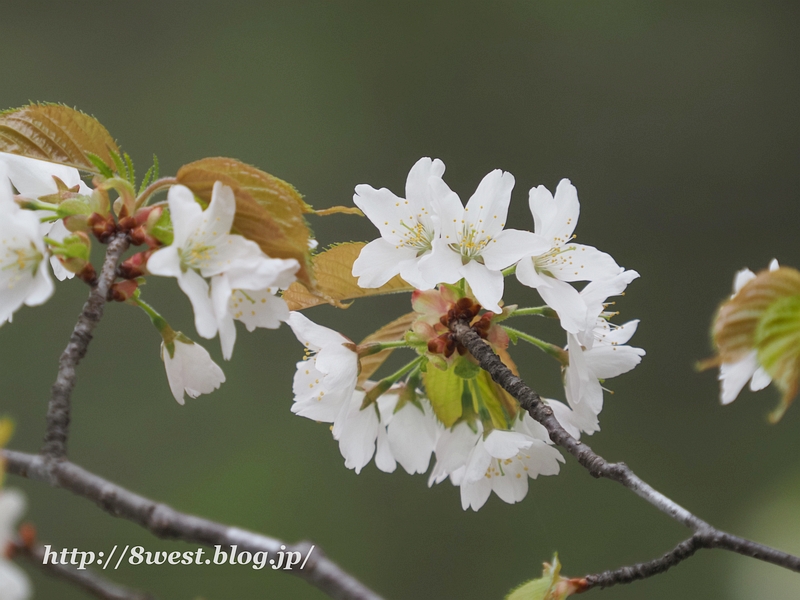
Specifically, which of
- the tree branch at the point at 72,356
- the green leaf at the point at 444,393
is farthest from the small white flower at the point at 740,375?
the tree branch at the point at 72,356

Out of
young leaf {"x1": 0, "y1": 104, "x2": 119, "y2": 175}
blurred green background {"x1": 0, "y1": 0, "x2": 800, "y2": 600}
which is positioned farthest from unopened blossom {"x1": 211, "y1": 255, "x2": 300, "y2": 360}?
blurred green background {"x1": 0, "y1": 0, "x2": 800, "y2": 600}

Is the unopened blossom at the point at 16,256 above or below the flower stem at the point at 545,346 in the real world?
below

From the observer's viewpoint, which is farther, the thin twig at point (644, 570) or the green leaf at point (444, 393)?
the green leaf at point (444, 393)

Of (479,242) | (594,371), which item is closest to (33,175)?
(479,242)

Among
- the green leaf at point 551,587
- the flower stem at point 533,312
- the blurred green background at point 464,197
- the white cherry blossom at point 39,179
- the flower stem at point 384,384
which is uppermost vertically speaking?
the blurred green background at point 464,197

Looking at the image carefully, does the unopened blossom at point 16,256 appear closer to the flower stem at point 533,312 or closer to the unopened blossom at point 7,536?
the unopened blossom at point 7,536

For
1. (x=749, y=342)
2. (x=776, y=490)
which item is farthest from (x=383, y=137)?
(x=749, y=342)

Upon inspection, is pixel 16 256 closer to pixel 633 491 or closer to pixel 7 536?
pixel 7 536
